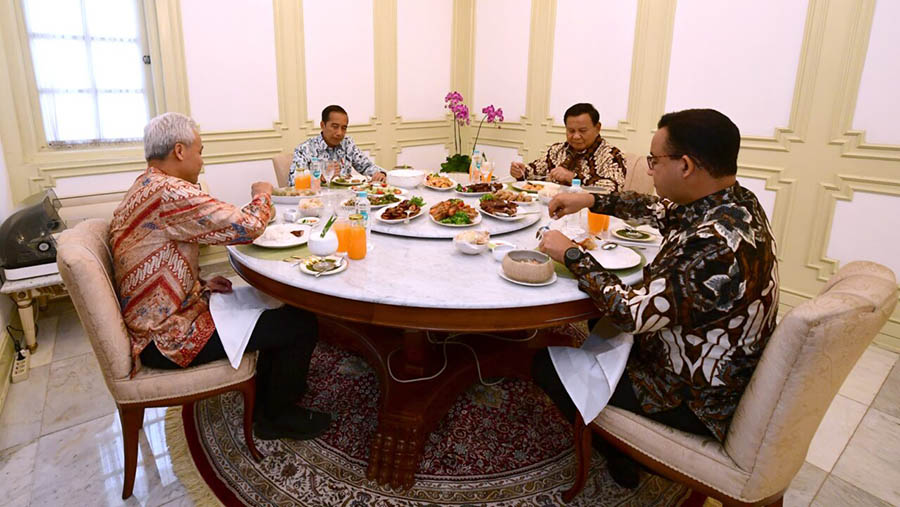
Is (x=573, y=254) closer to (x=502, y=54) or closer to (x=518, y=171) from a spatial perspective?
(x=518, y=171)

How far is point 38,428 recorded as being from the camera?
2.06 meters

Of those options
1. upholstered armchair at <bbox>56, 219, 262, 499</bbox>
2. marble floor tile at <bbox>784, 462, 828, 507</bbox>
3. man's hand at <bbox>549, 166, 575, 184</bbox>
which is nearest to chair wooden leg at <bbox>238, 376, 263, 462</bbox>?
upholstered armchair at <bbox>56, 219, 262, 499</bbox>

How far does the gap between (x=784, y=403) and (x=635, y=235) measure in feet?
3.15

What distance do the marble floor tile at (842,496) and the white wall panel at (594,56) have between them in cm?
296

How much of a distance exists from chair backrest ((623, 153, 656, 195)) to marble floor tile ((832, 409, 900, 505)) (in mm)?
1565

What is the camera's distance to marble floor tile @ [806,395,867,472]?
6.59 ft

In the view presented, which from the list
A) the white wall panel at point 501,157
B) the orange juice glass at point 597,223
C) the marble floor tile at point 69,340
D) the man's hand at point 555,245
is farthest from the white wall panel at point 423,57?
the man's hand at point 555,245

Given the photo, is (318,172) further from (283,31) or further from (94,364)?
(283,31)

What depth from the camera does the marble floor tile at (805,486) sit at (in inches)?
70.2

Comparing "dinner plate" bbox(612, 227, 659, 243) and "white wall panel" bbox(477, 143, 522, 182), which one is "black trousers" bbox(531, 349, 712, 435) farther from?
"white wall panel" bbox(477, 143, 522, 182)

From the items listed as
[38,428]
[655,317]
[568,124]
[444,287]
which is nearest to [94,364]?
[38,428]

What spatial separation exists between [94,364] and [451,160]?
3.09 metres

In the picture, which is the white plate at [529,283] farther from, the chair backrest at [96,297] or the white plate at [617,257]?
the chair backrest at [96,297]

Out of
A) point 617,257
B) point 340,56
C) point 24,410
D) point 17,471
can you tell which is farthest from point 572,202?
point 340,56
